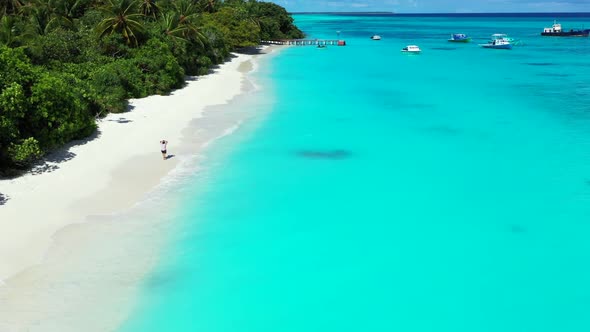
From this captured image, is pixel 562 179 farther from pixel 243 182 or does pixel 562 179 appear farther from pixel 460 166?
pixel 243 182

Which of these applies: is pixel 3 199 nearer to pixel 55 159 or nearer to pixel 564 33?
pixel 55 159

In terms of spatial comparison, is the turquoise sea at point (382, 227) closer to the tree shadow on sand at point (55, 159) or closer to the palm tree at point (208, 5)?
the tree shadow on sand at point (55, 159)

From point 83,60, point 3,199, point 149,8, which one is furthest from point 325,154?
point 149,8

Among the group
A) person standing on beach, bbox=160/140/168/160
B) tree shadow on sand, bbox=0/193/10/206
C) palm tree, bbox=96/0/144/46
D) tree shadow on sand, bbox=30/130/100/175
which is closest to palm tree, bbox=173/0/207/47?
palm tree, bbox=96/0/144/46

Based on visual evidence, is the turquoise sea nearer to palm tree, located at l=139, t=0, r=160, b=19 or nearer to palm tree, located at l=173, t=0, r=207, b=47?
palm tree, located at l=173, t=0, r=207, b=47

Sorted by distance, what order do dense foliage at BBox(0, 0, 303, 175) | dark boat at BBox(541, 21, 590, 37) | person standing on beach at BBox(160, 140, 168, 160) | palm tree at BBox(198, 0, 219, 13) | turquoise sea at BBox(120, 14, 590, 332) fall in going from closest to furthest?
turquoise sea at BBox(120, 14, 590, 332) < dense foliage at BBox(0, 0, 303, 175) < person standing on beach at BBox(160, 140, 168, 160) < palm tree at BBox(198, 0, 219, 13) < dark boat at BBox(541, 21, 590, 37)

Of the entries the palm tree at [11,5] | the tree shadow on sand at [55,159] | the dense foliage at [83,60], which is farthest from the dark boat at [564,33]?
the tree shadow on sand at [55,159]
